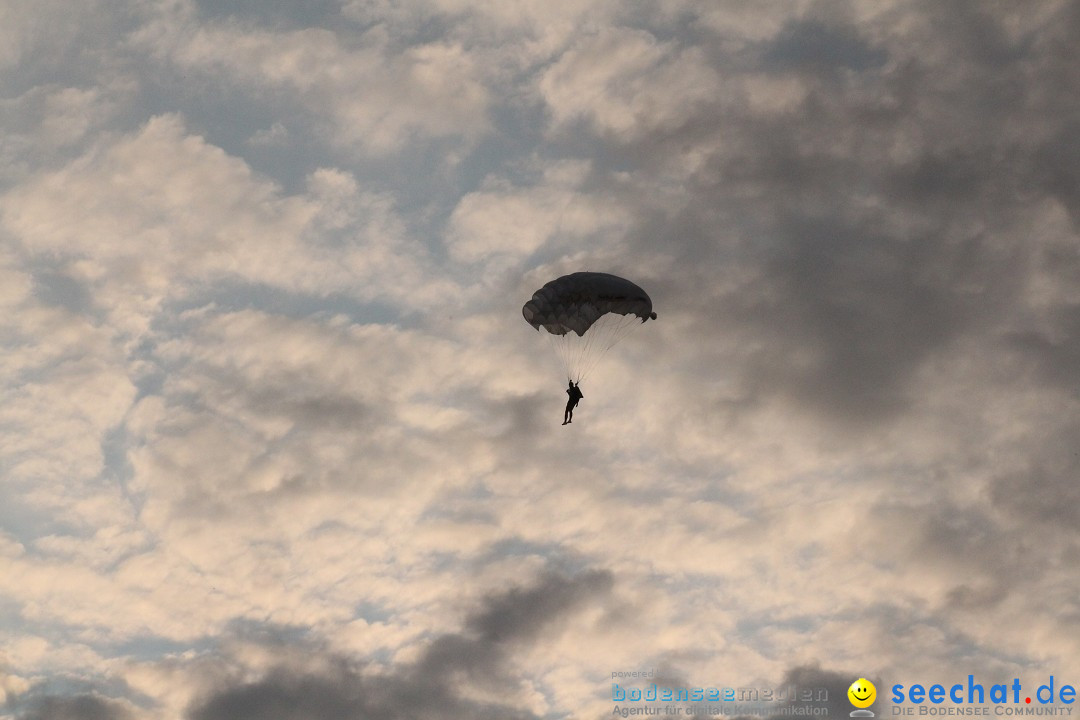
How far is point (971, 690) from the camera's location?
100875mm

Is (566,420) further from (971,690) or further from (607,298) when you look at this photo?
(971,690)

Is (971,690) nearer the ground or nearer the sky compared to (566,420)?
nearer the ground

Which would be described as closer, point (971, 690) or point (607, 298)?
point (607, 298)

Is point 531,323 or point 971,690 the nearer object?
point 531,323

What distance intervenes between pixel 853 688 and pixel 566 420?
2602 cm

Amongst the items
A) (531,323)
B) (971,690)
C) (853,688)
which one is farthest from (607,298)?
(971,690)

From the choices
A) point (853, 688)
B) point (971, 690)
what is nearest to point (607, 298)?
point (853, 688)

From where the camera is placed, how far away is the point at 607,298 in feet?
307

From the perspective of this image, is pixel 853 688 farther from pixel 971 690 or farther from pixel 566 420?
pixel 566 420

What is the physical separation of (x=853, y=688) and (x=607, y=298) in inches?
1199

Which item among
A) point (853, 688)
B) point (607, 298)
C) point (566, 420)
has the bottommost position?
point (853, 688)

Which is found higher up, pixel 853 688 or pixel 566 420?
pixel 566 420

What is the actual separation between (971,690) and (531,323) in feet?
127

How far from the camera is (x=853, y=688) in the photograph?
98.4 metres
